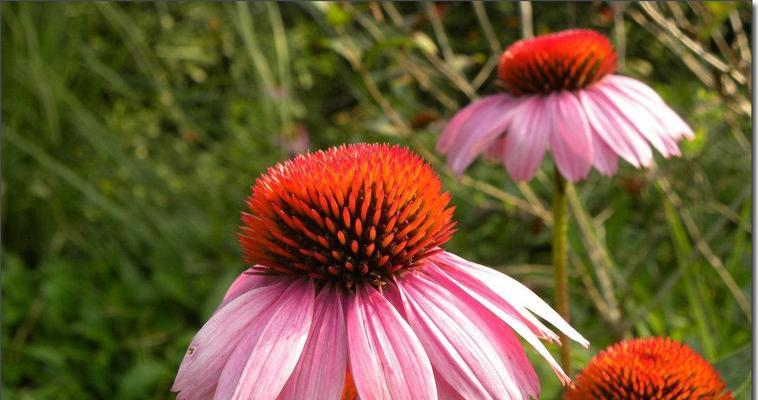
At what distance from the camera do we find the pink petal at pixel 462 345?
1.42 feet

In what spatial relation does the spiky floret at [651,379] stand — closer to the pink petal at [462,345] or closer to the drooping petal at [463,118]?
the pink petal at [462,345]

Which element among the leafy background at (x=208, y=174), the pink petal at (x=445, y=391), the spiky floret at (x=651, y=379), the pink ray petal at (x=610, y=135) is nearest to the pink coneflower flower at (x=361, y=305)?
the pink petal at (x=445, y=391)

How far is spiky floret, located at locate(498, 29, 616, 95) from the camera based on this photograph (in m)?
0.80

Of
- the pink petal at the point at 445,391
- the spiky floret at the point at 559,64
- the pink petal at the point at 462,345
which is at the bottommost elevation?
the pink petal at the point at 445,391

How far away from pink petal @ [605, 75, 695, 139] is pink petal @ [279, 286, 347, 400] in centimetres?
42

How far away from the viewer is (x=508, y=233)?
1745 millimetres

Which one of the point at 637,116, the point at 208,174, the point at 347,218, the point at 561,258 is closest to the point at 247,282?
the point at 347,218

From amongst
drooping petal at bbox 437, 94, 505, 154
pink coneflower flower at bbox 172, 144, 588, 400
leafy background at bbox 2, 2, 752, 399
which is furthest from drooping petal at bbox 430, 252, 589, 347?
leafy background at bbox 2, 2, 752, 399

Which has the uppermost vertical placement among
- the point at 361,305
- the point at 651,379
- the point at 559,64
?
the point at 559,64

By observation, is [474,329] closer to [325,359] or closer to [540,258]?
[325,359]

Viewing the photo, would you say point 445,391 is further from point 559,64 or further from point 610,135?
point 559,64

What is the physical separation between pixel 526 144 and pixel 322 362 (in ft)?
1.18

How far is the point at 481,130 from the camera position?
2.55 feet

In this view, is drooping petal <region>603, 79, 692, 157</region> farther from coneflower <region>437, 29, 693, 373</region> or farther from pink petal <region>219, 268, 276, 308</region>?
pink petal <region>219, 268, 276, 308</region>
